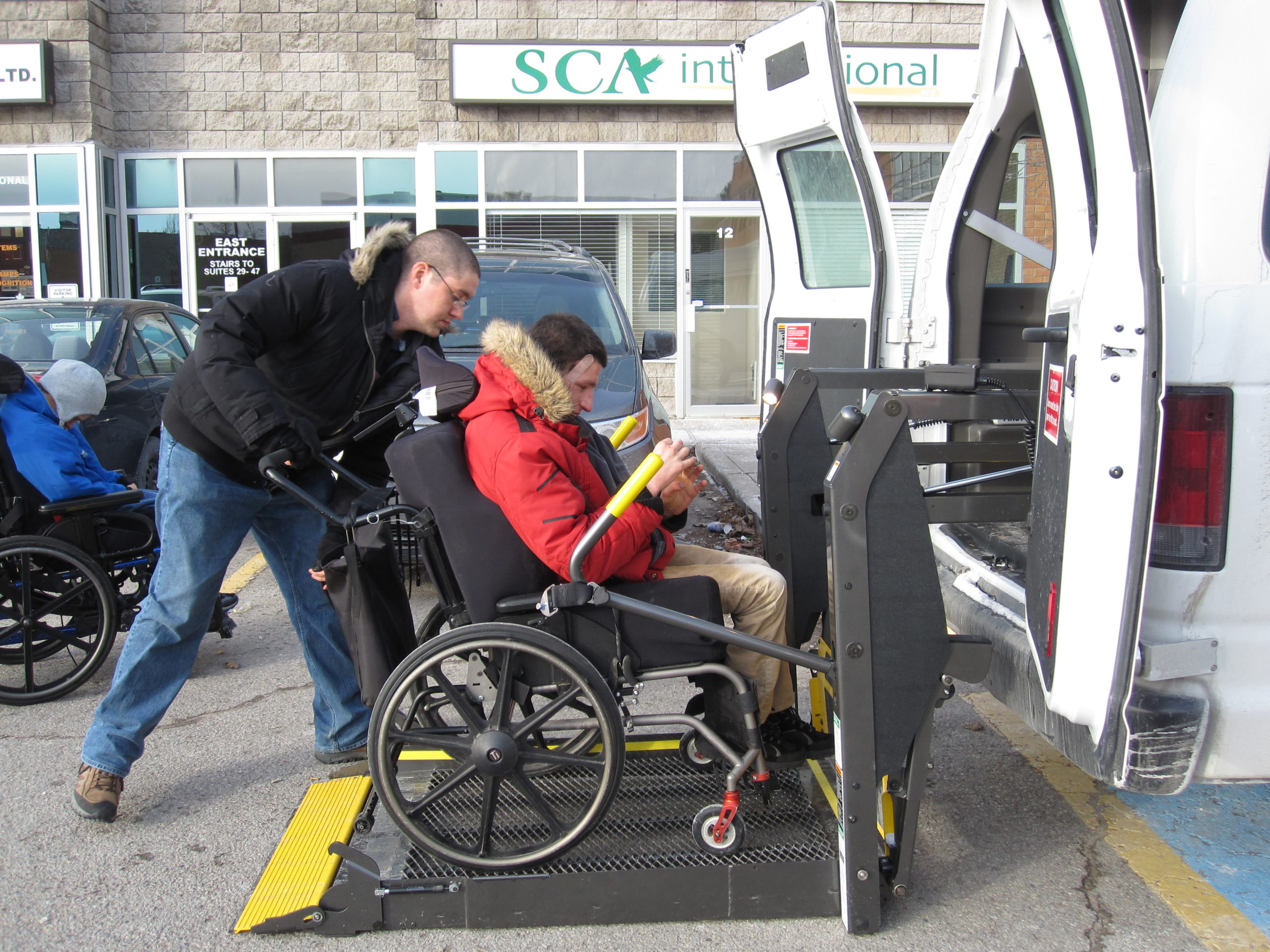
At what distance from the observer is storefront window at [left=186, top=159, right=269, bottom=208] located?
505 inches

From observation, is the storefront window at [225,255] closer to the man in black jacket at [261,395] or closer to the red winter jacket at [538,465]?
the man in black jacket at [261,395]

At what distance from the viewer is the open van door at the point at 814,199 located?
14.0ft

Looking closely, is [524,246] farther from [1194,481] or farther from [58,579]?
[1194,481]

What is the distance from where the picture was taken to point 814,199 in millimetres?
5000

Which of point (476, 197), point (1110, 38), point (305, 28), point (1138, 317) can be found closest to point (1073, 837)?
point (1138, 317)

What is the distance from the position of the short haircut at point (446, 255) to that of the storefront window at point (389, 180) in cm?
1019

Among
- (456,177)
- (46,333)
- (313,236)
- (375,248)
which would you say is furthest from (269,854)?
(313,236)

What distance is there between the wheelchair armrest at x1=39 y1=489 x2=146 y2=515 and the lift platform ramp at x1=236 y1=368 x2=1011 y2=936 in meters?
1.98

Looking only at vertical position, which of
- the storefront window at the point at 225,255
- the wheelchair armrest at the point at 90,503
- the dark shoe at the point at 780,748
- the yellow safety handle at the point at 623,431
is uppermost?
the storefront window at the point at 225,255

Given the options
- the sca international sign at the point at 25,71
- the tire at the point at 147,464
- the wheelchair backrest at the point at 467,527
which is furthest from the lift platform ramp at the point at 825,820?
the sca international sign at the point at 25,71

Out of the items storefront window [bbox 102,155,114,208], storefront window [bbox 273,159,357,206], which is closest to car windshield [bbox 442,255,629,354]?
storefront window [bbox 273,159,357,206]

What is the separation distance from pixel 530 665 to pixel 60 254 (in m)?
12.4

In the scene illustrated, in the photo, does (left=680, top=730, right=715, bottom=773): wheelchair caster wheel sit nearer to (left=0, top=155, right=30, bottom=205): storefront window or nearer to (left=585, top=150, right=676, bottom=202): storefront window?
(left=585, top=150, right=676, bottom=202): storefront window

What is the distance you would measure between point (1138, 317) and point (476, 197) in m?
11.3
